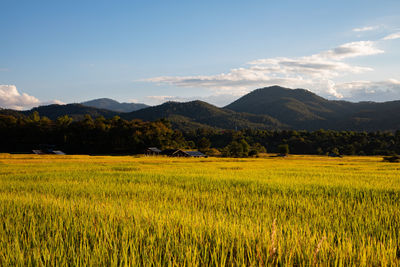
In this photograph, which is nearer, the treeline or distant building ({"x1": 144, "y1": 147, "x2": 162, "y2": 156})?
distant building ({"x1": 144, "y1": 147, "x2": 162, "y2": 156})

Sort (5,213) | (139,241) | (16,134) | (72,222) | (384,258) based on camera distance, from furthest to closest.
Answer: (16,134) → (5,213) → (72,222) → (139,241) → (384,258)

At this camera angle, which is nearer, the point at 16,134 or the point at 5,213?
the point at 5,213

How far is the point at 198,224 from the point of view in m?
3.63

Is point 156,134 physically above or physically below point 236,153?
above

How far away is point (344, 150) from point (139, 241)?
371 feet

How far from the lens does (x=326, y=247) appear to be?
257 cm

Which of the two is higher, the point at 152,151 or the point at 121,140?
the point at 121,140

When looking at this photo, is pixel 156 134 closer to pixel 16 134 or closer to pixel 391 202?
pixel 16 134

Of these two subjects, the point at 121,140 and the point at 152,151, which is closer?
the point at 152,151

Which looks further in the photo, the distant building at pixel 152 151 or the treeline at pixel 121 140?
the treeline at pixel 121 140

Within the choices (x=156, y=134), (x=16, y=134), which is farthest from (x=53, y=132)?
(x=156, y=134)

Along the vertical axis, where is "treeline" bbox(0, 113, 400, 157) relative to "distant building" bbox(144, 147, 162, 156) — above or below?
above

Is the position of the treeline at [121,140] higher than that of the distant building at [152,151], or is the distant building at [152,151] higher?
the treeline at [121,140]

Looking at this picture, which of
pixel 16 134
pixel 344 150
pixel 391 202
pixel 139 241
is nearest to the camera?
pixel 139 241
